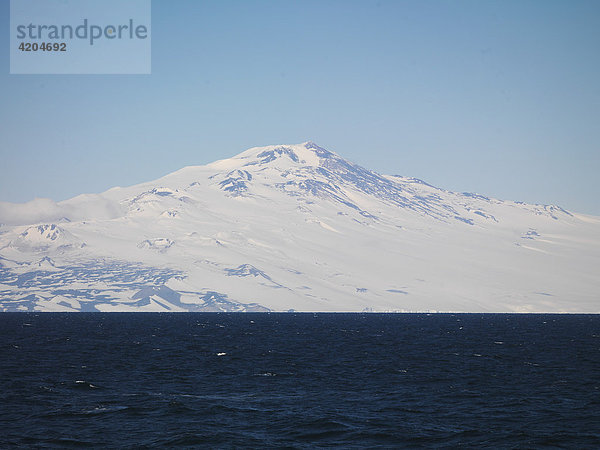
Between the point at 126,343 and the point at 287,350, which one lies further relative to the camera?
the point at 126,343

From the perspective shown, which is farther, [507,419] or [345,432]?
[507,419]

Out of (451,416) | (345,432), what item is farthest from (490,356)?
(345,432)

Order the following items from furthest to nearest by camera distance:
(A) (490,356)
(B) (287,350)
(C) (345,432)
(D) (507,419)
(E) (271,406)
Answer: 1. (B) (287,350)
2. (A) (490,356)
3. (E) (271,406)
4. (D) (507,419)
5. (C) (345,432)

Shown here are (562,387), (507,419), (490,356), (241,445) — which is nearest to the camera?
(241,445)

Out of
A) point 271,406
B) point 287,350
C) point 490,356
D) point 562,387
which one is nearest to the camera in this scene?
point 271,406

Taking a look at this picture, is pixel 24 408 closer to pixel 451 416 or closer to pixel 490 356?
pixel 451 416

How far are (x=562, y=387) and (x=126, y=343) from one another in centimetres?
7922

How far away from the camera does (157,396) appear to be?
61.6m

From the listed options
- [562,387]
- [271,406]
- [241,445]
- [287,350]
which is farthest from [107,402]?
[287,350]

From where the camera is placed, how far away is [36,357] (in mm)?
93750

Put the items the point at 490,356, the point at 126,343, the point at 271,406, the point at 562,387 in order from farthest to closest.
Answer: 1. the point at 126,343
2. the point at 490,356
3. the point at 562,387
4. the point at 271,406

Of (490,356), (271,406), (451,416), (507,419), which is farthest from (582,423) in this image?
(490,356)

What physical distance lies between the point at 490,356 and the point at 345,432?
5856 centimetres

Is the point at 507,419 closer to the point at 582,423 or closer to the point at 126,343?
the point at 582,423
